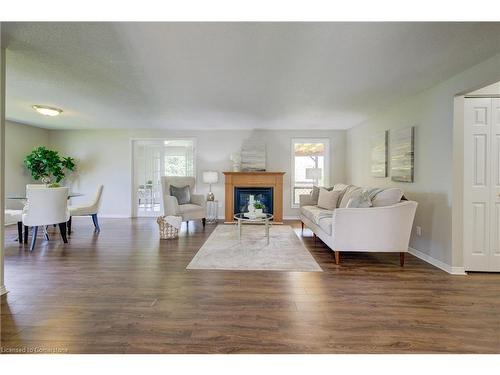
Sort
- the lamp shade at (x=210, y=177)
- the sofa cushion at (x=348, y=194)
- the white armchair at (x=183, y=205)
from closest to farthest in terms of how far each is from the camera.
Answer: the sofa cushion at (x=348, y=194)
the white armchair at (x=183, y=205)
the lamp shade at (x=210, y=177)

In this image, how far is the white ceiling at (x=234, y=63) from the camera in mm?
1995

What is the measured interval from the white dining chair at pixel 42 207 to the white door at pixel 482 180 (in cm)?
555

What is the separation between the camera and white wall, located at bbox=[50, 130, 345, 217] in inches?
258

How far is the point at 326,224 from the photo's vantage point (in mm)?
3395

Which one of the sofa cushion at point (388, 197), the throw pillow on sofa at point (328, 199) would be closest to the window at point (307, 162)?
the throw pillow on sofa at point (328, 199)

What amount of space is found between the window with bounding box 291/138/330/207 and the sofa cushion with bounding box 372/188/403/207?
10.5ft

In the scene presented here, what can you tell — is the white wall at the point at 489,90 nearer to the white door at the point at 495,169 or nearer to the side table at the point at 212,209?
the white door at the point at 495,169

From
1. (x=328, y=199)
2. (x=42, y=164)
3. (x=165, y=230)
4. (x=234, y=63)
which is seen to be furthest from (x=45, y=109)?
(x=328, y=199)

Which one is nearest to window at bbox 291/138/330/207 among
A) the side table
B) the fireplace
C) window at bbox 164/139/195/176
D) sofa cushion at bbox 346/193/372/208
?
the fireplace

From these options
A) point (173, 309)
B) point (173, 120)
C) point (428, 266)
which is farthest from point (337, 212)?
point (173, 120)

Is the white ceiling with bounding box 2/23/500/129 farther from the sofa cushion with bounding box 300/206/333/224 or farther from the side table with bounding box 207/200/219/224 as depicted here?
the side table with bounding box 207/200/219/224

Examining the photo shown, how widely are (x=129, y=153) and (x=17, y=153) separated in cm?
232
